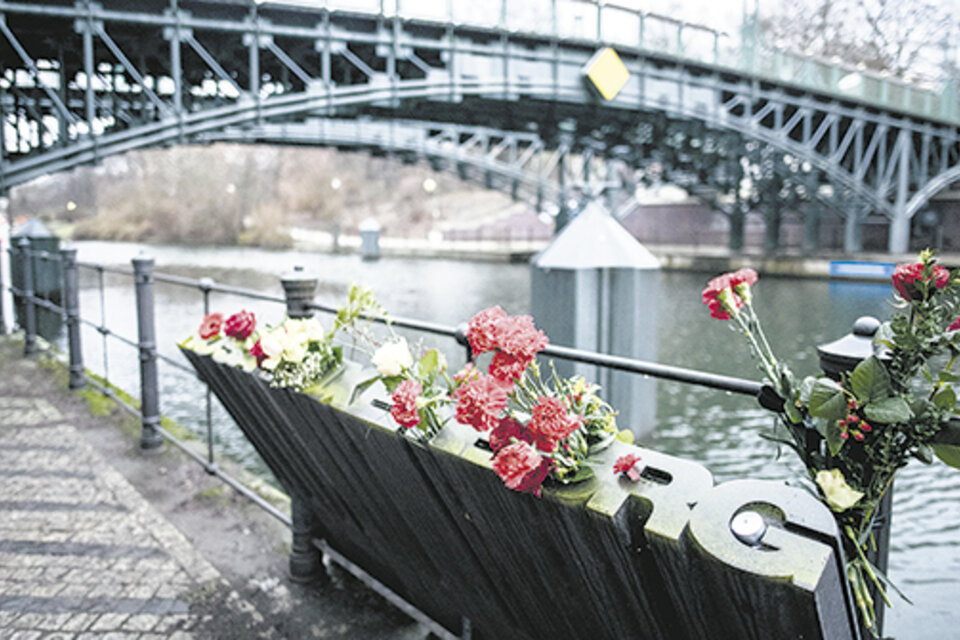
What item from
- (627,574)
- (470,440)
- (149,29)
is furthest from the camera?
(149,29)

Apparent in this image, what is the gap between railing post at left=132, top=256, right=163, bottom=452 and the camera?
4930 mm

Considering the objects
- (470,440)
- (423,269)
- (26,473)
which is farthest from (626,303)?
(423,269)

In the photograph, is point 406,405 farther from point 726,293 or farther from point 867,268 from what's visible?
point 867,268

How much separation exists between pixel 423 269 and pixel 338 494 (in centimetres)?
3230

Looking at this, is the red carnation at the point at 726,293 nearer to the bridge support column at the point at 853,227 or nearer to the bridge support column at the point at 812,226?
the bridge support column at the point at 853,227

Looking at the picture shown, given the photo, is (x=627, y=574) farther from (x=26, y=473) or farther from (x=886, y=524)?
(x=26, y=473)

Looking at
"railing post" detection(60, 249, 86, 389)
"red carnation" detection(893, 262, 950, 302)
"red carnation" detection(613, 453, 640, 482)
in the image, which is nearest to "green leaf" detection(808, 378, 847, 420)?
"red carnation" detection(893, 262, 950, 302)

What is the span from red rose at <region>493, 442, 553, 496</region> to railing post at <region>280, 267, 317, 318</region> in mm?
1955

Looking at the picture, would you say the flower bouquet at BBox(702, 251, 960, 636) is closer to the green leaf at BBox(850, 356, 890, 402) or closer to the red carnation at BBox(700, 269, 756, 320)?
the green leaf at BBox(850, 356, 890, 402)

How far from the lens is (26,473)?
15.4ft

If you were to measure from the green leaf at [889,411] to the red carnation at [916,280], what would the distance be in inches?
8.7

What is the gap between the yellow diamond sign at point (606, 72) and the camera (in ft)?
77.0

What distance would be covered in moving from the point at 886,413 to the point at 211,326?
256 centimetres

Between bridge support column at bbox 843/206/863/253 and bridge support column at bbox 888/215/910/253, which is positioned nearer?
bridge support column at bbox 888/215/910/253
